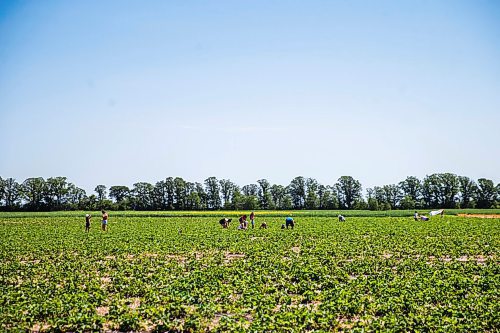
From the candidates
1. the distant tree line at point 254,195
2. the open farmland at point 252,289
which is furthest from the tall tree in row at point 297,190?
the open farmland at point 252,289

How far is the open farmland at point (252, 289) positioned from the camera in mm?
9828

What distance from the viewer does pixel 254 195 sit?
487 feet

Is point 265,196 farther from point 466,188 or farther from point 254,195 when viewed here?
point 466,188

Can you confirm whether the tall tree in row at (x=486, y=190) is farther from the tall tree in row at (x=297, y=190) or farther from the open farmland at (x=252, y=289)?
the open farmland at (x=252, y=289)

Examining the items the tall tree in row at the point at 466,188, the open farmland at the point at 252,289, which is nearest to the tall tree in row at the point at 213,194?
the tall tree in row at the point at 466,188

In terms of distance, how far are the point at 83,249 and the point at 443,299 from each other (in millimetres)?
20425

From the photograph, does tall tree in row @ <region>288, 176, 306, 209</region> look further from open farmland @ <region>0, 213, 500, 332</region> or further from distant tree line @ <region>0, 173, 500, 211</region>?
open farmland @ <region>0, 213, 500, 332</region>

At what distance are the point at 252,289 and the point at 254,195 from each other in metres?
136

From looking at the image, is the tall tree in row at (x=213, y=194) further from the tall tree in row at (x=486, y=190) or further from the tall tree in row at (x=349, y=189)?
the tall tree in row at (x=486, y=190)

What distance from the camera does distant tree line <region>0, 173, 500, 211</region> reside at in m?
134

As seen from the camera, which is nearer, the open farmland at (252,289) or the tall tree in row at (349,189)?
the open farmland at (252,289)

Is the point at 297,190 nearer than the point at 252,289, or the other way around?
the point at 252,289

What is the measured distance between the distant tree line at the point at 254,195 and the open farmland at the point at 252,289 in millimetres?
107571

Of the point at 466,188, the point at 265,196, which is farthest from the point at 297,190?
the point at 466,188
